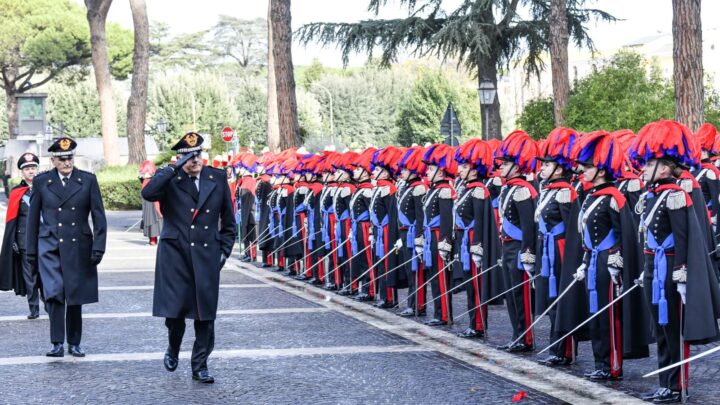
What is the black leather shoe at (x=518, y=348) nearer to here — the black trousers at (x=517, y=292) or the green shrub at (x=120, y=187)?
the black trousers at (x=517, y=292)

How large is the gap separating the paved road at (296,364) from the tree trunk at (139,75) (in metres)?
29.3

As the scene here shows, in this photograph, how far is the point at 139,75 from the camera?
142 ft

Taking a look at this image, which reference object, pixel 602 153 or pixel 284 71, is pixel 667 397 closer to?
pixel 602 153

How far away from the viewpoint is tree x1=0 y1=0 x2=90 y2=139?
232ft

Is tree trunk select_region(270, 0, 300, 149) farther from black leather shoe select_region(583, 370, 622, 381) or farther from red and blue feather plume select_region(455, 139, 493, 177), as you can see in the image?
black leather shoe select_region(583, 370, 622, 381)

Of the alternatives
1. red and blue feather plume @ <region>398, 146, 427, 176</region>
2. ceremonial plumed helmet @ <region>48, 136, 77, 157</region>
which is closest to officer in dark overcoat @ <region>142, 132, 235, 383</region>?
ceremonial plumed helmet @ <region>48, 136, 77, 157</region>

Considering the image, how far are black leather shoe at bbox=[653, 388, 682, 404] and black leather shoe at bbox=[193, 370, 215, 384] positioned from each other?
Answer: 3.31m

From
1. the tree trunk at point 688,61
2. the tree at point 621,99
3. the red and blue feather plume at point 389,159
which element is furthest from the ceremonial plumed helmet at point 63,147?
the tree at point 621,99

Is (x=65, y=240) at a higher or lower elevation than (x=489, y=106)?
lower

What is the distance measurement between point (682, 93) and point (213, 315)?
1042 centimetres

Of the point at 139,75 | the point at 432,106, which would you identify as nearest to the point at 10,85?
the point at 432,106

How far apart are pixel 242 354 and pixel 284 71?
17.9 meters

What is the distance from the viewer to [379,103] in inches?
3529

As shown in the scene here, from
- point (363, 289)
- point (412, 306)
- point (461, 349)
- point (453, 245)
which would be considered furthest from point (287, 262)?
point (461, 349)
